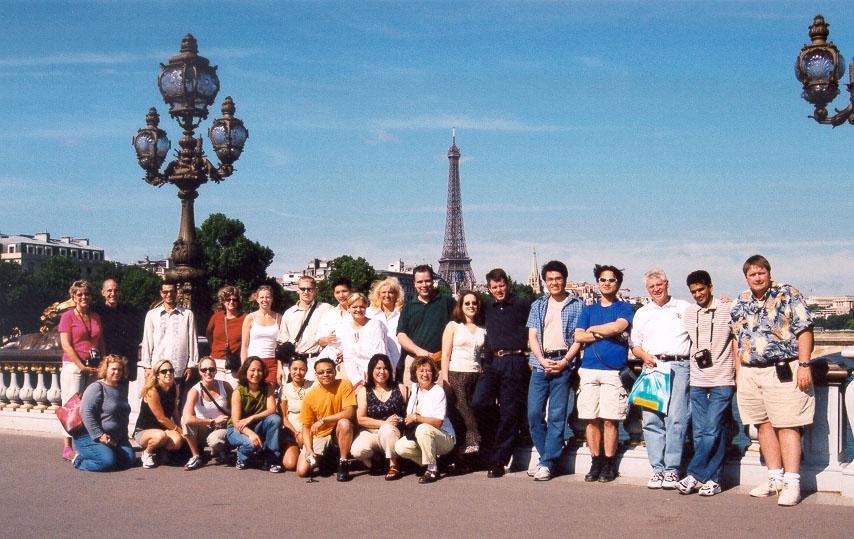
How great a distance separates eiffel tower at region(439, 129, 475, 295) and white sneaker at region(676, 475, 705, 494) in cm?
11514

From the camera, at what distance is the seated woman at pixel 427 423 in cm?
816

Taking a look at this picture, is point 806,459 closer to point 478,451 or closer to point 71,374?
point 478,451

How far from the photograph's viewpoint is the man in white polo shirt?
766 cm

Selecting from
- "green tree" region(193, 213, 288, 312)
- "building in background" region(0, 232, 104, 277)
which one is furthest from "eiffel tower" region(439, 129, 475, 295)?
"green tree" region(193, 213, 288, 312)

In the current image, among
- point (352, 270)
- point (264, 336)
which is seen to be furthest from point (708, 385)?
point (352, 270)

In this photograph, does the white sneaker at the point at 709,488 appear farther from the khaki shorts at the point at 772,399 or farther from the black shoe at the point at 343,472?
the black shoe at the point at 343,472

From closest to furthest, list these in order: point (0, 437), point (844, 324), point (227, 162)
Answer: point (0, 437) < point (227, 162) < point (844, 324)

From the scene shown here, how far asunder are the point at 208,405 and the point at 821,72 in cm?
835

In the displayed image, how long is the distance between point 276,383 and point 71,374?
230cm

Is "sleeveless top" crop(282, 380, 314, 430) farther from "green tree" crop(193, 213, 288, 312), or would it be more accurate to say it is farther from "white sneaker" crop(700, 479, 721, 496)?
"green tree" crop(193, 213, 288, 312)

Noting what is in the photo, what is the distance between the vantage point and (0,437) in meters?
11.3

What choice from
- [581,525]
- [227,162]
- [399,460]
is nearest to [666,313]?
[581,525]

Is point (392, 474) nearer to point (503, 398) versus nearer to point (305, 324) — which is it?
point (503, 398)

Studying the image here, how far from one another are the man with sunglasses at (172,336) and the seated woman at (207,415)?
2.22ft
